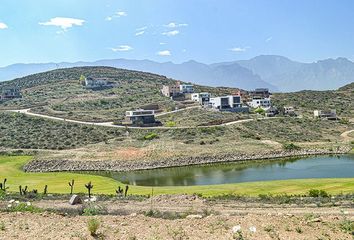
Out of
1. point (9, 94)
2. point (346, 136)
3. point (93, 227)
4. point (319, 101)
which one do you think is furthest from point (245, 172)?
point (9, 94)

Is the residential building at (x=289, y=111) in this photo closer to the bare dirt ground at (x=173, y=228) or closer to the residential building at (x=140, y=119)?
the residential building at (x=140, y=119)

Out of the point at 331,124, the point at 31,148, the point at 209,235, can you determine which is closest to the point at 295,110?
the point at 331,124

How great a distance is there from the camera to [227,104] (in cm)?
13212

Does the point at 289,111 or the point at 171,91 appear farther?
the point at 171,91

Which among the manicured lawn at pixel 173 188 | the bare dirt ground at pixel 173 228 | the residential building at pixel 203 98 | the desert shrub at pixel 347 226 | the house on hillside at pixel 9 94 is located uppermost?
the house on hillside at pixel 9 94

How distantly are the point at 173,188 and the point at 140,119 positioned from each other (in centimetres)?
6341

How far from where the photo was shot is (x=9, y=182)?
53719mm

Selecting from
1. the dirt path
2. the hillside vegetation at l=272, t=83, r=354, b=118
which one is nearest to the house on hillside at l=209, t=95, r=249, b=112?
the hillside vegetation at l=272, t=83, r=354, b=118

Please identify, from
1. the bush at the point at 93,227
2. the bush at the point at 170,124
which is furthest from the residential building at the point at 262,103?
the bush at the point at 93,227

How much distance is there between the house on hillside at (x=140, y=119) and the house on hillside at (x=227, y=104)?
2589cm

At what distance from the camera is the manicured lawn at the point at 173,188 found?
40.0 meters

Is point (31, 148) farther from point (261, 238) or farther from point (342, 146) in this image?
point (261, 238)

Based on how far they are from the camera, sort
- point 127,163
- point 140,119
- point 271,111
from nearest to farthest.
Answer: point 127,163 < point 140,119 < point 271,111

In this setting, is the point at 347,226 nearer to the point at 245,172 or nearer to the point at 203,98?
Answer: the point at 245,172
